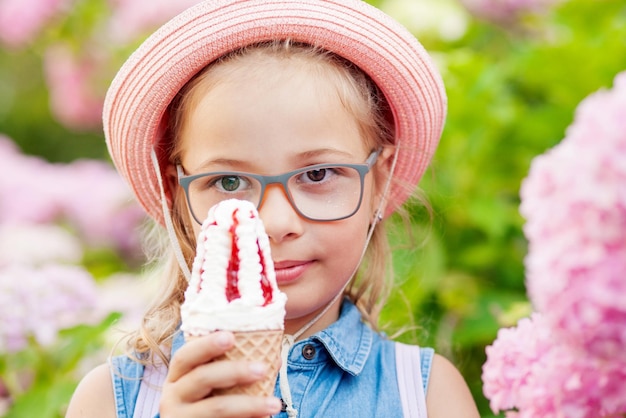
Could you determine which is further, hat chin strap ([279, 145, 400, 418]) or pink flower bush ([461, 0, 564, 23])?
pink flower bush ([461, 0, 564, 23])

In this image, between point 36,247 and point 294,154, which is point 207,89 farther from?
point 36,247

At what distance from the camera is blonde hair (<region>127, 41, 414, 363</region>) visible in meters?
1.99

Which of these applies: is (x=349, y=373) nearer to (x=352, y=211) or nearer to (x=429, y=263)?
(x=352, y=211)

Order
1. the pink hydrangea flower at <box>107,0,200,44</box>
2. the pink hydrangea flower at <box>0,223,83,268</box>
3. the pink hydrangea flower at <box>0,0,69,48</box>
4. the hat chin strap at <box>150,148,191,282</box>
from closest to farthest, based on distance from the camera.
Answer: the hat chin strap at <box>150,148,191,282</box>
the pink hydrangea flower at <box>0,223,83,268</box>
the pink hydrangea flower at <box>107,0,200,44</box>
the pink hydrangea flower at <box>0,0,69,48</box>

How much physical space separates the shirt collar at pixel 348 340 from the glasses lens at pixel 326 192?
0.33 metres

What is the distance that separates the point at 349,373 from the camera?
2.09m

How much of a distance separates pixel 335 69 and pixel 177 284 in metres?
0.71

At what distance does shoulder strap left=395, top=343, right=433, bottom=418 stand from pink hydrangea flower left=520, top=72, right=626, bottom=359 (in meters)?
0.90

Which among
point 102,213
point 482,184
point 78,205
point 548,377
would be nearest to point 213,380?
point 548,377

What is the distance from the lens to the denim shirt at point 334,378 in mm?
2012

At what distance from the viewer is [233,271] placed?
155cm

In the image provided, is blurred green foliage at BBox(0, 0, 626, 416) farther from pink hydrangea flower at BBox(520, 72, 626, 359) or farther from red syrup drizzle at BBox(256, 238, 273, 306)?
pink hydrangea flower at BBox(520, 72, 626, 359)

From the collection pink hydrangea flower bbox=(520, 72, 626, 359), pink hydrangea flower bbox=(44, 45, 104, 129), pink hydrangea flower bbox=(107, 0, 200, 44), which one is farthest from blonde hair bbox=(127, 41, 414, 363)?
pink hydrangea flower bbox=(44, 45, 104, 129)

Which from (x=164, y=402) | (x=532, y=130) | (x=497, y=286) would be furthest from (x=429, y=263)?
(x=164, y=402)
